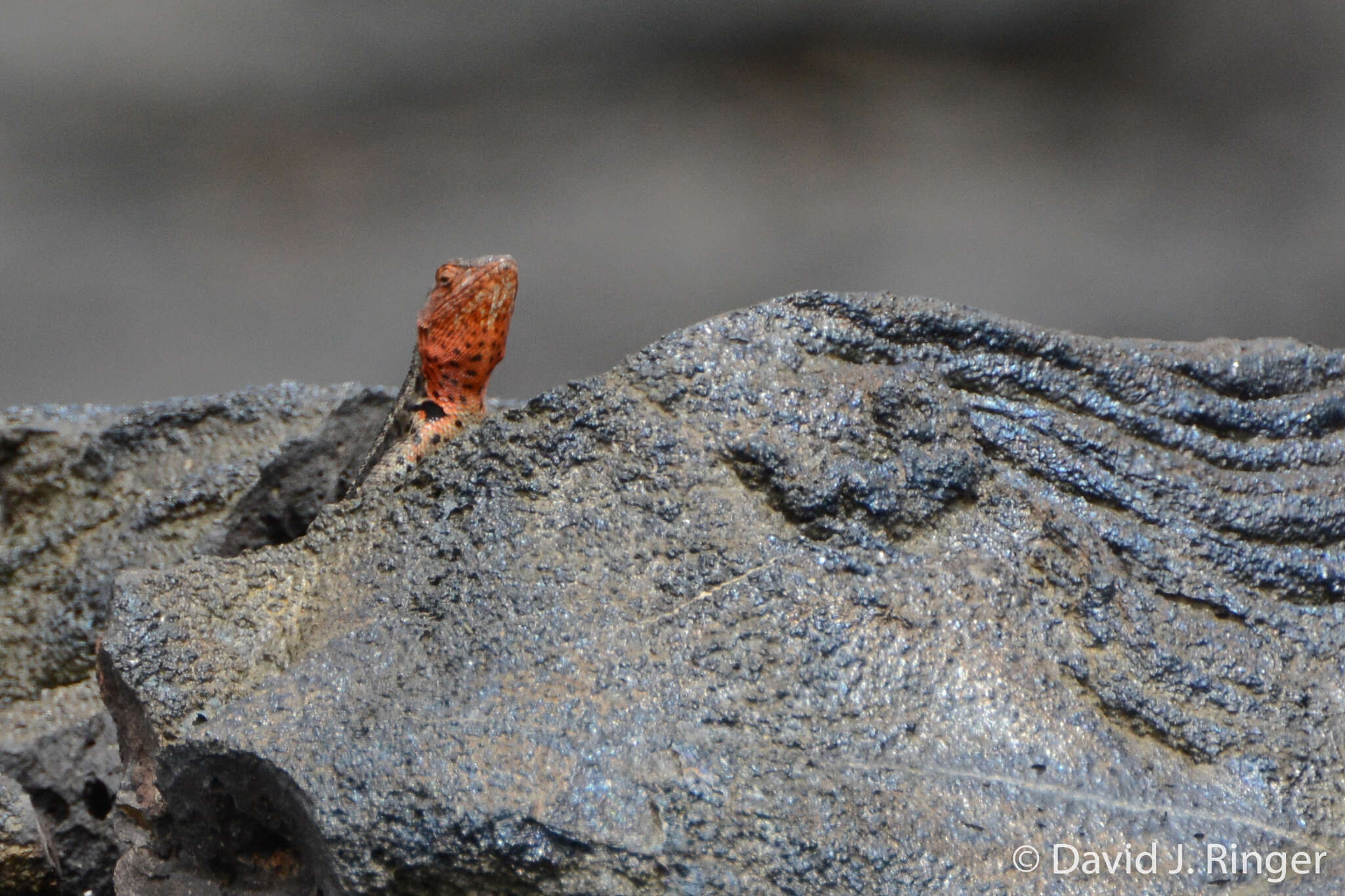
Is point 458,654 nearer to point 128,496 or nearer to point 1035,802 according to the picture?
point 1035,802

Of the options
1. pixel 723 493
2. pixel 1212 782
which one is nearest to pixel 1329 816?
pixel 1212 782

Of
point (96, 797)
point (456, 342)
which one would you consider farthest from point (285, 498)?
point (96, 797)

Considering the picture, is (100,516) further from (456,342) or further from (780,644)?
(780,644)

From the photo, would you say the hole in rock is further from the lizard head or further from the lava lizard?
the lizard head

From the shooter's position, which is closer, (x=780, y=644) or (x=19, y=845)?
(x=780, y=644)

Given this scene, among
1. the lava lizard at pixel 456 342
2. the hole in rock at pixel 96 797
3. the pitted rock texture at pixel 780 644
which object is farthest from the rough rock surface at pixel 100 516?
the pitted rock texture at pixel 780 644

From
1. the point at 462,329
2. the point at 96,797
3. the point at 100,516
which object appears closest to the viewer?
the point at 96,797

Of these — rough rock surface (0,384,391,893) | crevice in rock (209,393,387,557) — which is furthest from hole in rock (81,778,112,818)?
crevice in rock (209,393,387,557)
